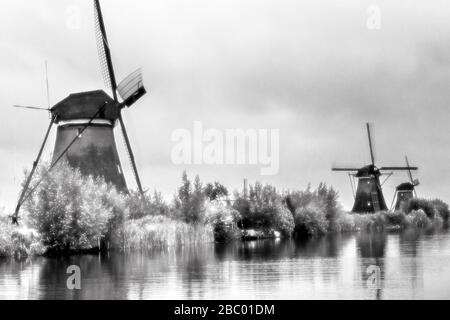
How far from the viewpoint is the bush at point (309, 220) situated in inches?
2226

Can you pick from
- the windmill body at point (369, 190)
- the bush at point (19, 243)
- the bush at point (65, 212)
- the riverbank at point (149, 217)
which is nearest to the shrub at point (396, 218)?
the windmill body at point (369, 190)

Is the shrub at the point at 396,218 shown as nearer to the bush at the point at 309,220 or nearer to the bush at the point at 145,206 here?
the bush at the point at 309,220

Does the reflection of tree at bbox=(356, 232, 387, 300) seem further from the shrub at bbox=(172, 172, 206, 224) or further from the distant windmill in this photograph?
the distant windmill

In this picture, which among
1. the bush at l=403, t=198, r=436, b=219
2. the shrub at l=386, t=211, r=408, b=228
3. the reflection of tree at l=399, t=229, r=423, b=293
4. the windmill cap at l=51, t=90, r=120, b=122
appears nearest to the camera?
the reflection of tree at l=399, t=229, r=423, b=293

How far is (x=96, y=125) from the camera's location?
142 ft

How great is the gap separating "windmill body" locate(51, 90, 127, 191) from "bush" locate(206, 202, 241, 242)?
578 cm

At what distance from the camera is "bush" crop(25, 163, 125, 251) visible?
3491cm

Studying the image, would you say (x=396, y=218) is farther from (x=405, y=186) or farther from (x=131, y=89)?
(x=131, y=89)

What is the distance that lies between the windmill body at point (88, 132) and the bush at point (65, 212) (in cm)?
709

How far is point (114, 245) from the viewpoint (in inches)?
1501

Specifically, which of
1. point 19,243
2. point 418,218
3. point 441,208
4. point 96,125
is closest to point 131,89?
point 96,125

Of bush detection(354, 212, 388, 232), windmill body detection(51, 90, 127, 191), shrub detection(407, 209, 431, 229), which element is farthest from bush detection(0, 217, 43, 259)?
shrub detection(407, 209, 431, 229)

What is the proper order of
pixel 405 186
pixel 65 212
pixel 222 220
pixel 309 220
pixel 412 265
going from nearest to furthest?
pixel 412 265 → pixel 65 212 → pixel 222 220 → pixel 309 220 → pixel 405 186

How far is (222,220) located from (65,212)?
1476cm
